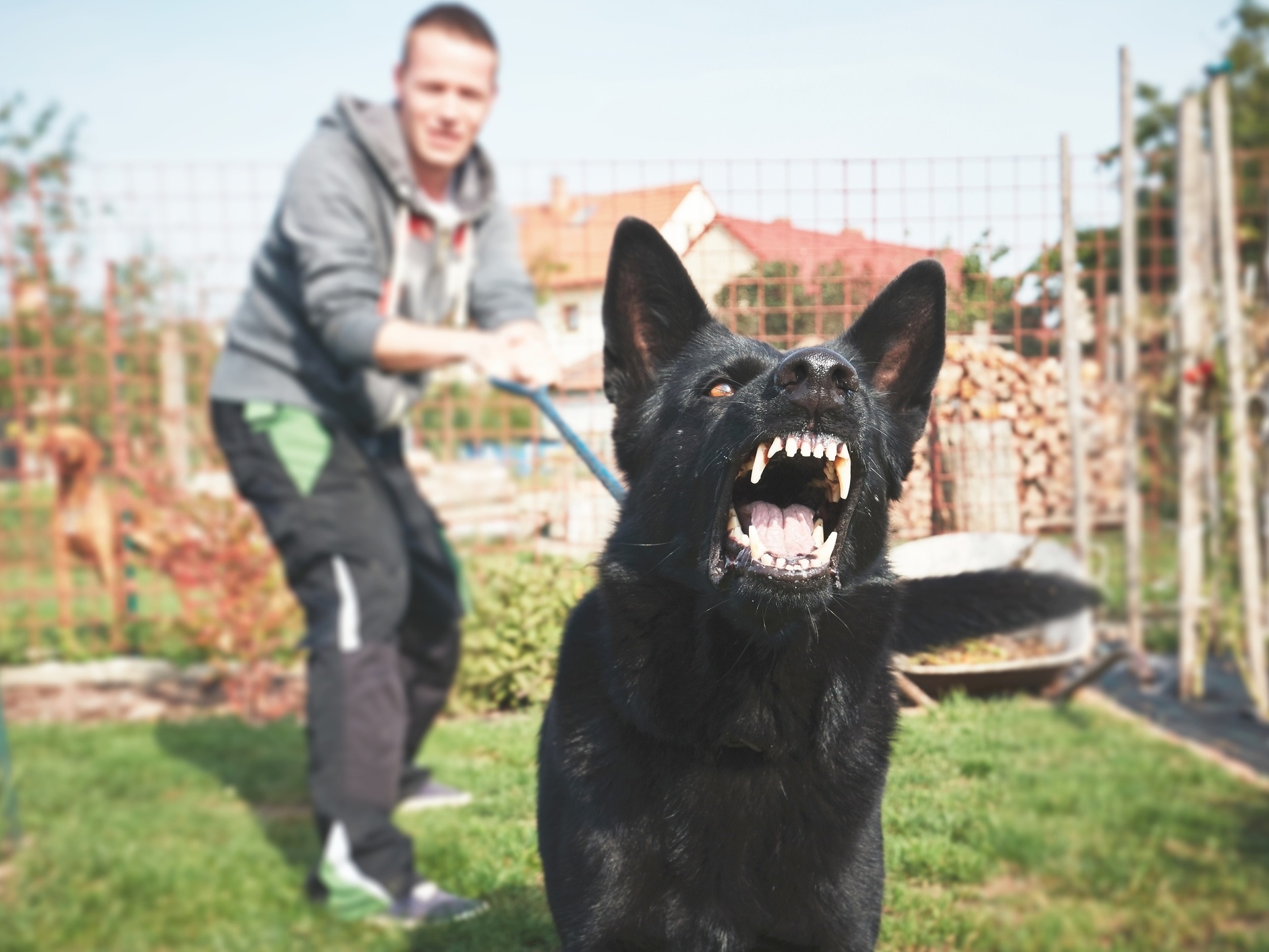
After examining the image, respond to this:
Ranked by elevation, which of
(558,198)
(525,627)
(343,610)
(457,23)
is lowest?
(343,610)

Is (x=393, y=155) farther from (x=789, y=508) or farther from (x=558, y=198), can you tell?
(x=789, y=508)

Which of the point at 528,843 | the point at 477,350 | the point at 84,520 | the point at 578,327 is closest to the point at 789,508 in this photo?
the point at 528,843

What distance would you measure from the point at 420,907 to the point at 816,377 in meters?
2.45

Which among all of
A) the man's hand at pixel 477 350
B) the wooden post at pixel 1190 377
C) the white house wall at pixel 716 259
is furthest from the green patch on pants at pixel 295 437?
the wooden post at pixel 1190 377

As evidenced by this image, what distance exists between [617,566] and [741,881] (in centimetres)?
49

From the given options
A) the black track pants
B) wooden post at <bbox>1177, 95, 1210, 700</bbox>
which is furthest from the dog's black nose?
wooden post at <bbox>1177, 95, 1210, 700</bbox>

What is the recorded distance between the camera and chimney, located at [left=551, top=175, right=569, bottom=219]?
3.28 meters

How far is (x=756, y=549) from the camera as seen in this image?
1254 millimetres

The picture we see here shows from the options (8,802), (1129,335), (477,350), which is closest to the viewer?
(477,350)

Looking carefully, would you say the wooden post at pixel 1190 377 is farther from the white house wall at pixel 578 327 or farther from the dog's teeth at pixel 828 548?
the dog's teeth at pixel 828 548

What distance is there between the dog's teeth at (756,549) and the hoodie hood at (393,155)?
2.43m

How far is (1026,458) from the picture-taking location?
1.80m

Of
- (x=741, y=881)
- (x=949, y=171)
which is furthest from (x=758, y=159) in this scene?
(x=741, y=881)

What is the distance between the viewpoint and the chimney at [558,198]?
3282 millimetres
